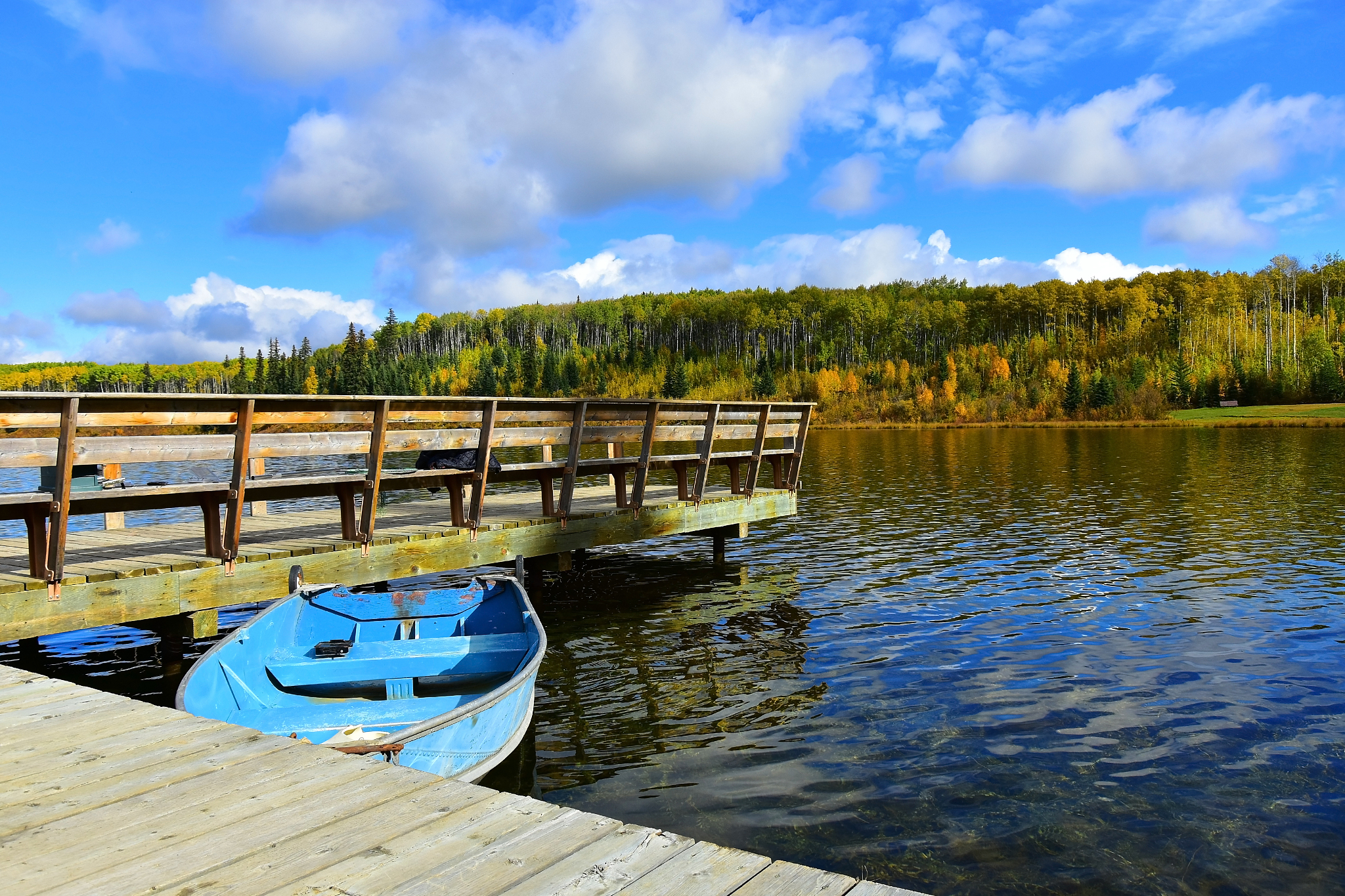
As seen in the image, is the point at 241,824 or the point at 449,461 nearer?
the point at 241,824

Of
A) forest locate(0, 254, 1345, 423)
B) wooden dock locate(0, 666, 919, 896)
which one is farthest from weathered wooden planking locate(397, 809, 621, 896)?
forest locate(0, 254, 1345, 423)

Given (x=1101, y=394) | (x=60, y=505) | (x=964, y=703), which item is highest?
(x=1101, y=394)

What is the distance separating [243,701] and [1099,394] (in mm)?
103878

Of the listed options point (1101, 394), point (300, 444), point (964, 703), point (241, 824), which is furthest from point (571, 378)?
point (241, 824)

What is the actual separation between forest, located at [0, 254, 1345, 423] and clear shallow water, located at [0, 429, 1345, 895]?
68.1m

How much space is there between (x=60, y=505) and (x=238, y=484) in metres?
1.38

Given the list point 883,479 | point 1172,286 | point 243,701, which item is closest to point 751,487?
point 243,701

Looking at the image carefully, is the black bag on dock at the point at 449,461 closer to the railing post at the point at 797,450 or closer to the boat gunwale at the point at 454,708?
the boat gunwale at the point at 454,708

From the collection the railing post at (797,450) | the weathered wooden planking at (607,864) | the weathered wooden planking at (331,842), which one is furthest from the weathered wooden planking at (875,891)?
the railing post at (797,450)

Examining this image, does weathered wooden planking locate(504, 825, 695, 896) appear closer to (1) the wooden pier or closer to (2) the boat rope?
(2) the boat rope

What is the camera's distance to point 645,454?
40.8ft

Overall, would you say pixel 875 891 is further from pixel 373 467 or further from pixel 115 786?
pixel 373 467

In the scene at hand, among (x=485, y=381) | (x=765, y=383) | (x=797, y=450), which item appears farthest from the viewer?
(x=485, y=381)

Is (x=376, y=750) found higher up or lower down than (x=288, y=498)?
lower down
